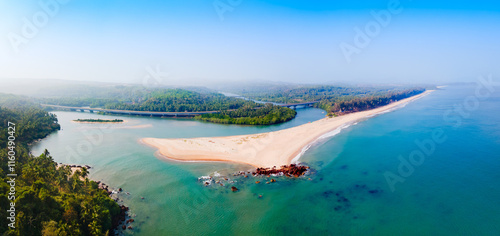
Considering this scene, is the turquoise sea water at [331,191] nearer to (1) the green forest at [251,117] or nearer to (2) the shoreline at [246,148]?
(2) the shoreline at [246,148]

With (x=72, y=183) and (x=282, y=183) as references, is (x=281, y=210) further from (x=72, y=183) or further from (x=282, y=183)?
(x=72, y=183)

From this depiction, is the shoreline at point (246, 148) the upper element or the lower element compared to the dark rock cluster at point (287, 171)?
upper

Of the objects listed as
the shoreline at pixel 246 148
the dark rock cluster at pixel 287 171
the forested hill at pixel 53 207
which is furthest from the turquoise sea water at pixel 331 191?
the forested hill at pixel 53 207

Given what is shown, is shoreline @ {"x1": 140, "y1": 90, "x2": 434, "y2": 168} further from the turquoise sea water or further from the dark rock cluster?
the turquoise sea water

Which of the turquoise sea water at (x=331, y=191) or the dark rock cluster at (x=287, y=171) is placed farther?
the dark rock cluster at (x=287, y=171)

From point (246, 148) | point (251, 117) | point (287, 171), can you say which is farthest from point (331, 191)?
point (251, 117)

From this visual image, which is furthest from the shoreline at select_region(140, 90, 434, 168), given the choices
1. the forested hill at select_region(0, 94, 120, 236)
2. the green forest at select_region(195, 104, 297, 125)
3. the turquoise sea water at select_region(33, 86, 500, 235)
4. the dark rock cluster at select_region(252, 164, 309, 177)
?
the forested hill at select_region(0, 94, 120, 236)

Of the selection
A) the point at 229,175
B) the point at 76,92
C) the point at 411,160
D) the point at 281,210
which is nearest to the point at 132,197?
the point at 229,175

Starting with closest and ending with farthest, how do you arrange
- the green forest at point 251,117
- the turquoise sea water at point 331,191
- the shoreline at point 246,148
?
the turquoise sea water at point 331,191
the shoreline at point 246,148
the green forest at point 251,117

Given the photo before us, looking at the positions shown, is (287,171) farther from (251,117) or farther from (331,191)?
(251,117)
